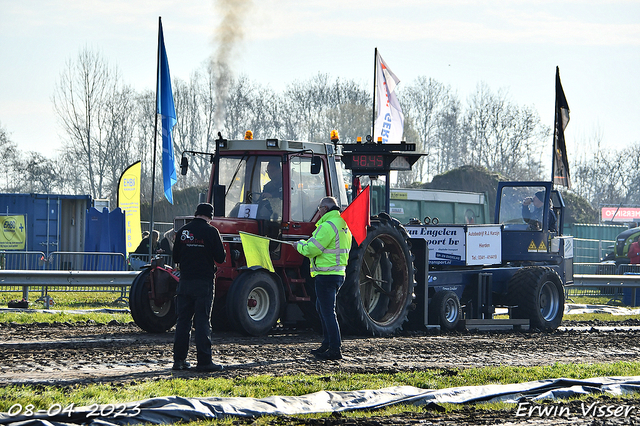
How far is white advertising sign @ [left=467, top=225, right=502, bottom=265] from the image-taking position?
46.6ft

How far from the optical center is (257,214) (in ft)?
36.8

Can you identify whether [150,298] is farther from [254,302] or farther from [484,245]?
[484,245]

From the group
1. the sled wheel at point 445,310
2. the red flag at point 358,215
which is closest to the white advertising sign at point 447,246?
the sled wheel at point 445,310

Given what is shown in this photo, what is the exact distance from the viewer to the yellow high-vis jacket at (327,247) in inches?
363

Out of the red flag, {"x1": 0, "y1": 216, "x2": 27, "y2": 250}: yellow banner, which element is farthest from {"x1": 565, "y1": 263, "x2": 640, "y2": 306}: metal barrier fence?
{"x1": 0, "y1": 216, "x2": 27, "y2": 250}: yellow banner

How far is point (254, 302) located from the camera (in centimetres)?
1056

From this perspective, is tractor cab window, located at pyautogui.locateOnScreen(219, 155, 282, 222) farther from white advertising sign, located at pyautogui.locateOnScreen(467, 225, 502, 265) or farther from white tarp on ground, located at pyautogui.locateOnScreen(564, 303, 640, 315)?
white tarp on ground, located at pyautogui.locateOnScreen(564, 303, 640, 315)

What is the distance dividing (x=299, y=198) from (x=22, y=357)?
446cm

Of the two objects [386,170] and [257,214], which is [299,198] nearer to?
[257,214]

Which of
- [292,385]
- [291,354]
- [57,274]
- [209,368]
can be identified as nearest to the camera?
[292,385]

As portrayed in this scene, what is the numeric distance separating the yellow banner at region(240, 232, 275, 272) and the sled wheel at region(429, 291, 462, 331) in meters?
3.71

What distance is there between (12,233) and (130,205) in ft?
18.6

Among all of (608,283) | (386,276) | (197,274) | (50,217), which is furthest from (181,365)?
(50,217)

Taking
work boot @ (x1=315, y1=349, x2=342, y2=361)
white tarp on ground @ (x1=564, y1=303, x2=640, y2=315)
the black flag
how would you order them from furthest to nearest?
the black flag, white tarp on ground @ (x1=564, y1=303, x2=640, y2=315), work boot @ (x1=315, y1=349, x2=342, y2=361)
